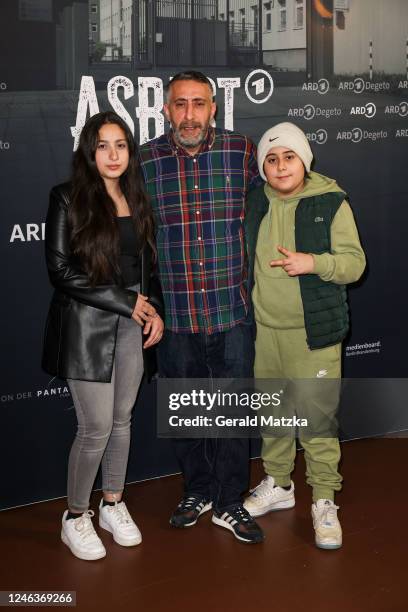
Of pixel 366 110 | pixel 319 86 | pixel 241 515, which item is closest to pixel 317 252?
pixel 241 515

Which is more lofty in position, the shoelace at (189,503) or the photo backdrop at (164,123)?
the photo backdrop at (164,123)

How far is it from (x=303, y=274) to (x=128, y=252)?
60 centimetres

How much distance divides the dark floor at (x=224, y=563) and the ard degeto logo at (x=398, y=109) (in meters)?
1.76

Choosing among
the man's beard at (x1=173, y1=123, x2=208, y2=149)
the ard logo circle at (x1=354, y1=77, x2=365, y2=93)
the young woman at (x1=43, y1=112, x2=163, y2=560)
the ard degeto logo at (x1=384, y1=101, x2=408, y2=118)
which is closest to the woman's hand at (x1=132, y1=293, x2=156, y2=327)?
the young woman at (x1=43, y1=112, x2=163, y2=560)

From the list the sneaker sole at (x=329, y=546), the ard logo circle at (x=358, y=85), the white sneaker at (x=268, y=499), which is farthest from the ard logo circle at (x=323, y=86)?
the sneaker sole at (x=329, y=546)

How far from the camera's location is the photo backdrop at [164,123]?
11.0ft

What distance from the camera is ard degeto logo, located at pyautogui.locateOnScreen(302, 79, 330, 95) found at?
3936mm

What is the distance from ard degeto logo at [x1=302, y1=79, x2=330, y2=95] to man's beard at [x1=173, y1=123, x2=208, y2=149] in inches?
42.6

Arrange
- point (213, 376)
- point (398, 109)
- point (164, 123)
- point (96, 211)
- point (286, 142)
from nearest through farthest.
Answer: point (96, 211) < point (286, 142) < point (213, 376) < point (164, 123) < point (398, 109)

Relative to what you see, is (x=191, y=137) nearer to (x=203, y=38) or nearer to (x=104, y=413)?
(x=203, y=38)

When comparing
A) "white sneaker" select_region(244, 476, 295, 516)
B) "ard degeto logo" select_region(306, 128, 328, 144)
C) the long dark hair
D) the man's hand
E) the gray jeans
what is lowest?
"white sneaker" select_region(244, 476, 295, 516)

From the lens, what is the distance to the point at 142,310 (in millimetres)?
2949

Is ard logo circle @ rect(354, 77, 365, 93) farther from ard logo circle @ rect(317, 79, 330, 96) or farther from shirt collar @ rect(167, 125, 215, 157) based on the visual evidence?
shirt collar @ rect(167, 125, 215, 157)

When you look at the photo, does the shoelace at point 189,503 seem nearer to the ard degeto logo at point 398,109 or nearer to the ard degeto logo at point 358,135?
the ard degeto logo at point 358,135
